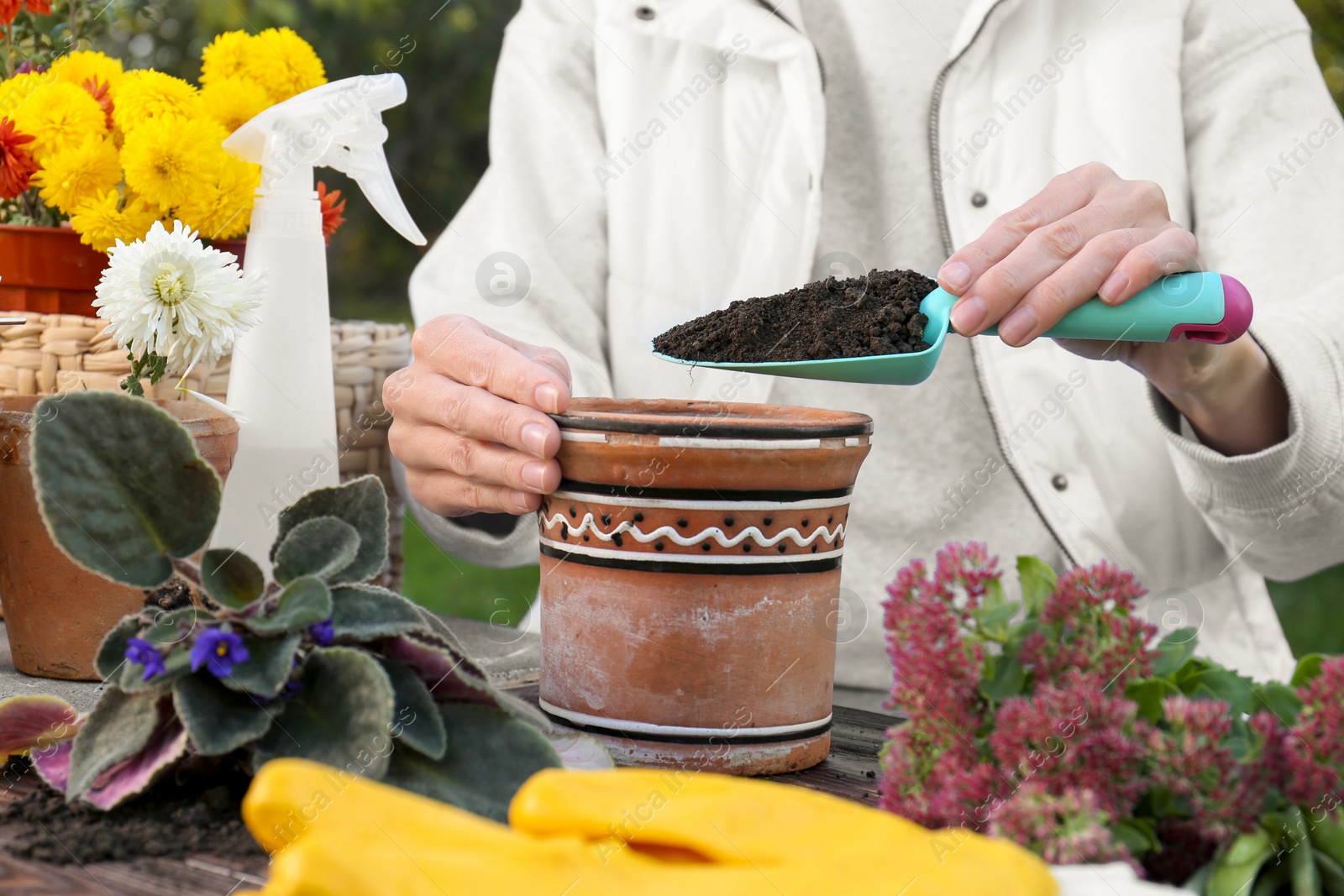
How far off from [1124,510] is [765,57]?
27.6 inches

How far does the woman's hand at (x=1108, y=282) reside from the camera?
83 cm

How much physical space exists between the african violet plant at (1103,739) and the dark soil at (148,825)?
0.96ft

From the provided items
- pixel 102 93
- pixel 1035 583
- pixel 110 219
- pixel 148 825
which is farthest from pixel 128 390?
pixel 1035 583

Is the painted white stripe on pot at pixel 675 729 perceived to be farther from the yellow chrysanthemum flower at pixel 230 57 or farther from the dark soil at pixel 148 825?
the yellow chrysanthemum flower at pixel 230 57

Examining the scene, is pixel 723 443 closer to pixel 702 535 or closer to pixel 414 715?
pixel 702 535

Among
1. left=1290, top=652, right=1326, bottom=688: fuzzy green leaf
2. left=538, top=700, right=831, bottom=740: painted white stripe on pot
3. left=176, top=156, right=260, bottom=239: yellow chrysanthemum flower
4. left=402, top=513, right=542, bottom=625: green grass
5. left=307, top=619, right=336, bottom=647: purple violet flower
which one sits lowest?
left=402, top=513, right=542, bottom=625: green grass

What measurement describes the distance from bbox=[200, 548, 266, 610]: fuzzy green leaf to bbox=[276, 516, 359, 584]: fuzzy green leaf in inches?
0.5

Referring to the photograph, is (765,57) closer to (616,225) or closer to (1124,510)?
(616,225)

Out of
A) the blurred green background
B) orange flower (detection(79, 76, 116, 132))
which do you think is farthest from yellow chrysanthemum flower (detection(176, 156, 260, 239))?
the blurred green background

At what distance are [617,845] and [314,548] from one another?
23 centimetres

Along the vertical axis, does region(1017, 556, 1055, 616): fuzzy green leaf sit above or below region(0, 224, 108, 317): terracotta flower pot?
below

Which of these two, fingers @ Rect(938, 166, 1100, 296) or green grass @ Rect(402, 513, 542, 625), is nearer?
fingers @ Rect(938, 166, 1100, 296)

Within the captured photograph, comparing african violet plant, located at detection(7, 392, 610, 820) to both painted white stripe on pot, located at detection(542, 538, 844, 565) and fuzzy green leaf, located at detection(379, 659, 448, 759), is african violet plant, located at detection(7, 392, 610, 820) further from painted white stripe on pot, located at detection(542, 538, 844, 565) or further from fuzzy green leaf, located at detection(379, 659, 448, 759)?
painted white stripe on pot, located at detection(542, 538, 844, 565)

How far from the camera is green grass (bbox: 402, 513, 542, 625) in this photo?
361 cm
